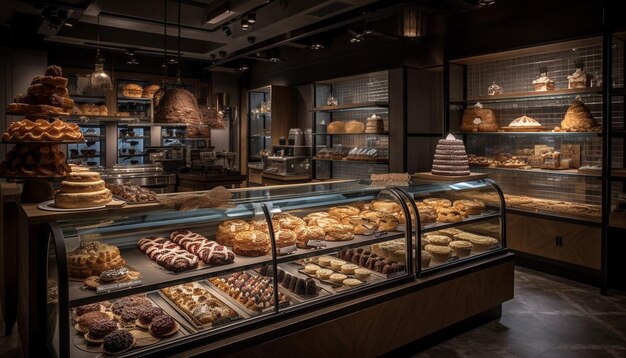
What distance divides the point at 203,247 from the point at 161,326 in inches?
22.5

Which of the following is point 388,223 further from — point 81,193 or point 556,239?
point 556,239

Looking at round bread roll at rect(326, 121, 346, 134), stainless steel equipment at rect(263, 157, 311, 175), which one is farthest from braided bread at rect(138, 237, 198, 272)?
stainless steel equipment at rect(263, 157, 311, 175)

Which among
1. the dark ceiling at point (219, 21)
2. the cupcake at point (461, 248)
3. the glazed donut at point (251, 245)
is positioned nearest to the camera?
the glazed donut at point (251, 245)

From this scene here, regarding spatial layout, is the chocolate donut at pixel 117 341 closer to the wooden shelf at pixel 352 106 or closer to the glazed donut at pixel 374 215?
the glazed donut at pixel 374 215

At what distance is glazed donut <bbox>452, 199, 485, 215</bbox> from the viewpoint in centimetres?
394

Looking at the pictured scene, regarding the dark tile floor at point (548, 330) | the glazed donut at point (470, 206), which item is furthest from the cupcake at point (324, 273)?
the glazed donut at point (470, 206)

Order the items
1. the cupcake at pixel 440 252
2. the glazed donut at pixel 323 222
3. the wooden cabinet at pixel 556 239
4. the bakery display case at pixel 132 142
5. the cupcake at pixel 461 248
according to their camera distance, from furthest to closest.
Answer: the bakery display case at pixel 132 142 < the wooden cabinet at pixel 556 239 < the cupcake at pixel 461 248 < the cupcake at pixel 440 252 < the glazed donut at pixel 323 222

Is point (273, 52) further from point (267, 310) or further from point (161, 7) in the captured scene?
point (267, 310)

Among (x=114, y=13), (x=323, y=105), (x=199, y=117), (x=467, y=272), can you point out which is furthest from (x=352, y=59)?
(x=467, y=272)

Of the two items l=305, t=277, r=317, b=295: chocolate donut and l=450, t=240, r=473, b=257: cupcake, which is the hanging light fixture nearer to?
l=305, t=277, r=317, b=295: chocolate donut

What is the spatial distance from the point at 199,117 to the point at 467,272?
8.53 ft

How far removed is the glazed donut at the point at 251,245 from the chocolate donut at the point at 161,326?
0.60m

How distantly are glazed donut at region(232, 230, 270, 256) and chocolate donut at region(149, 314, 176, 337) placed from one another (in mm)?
596

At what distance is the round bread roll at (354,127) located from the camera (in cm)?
726
